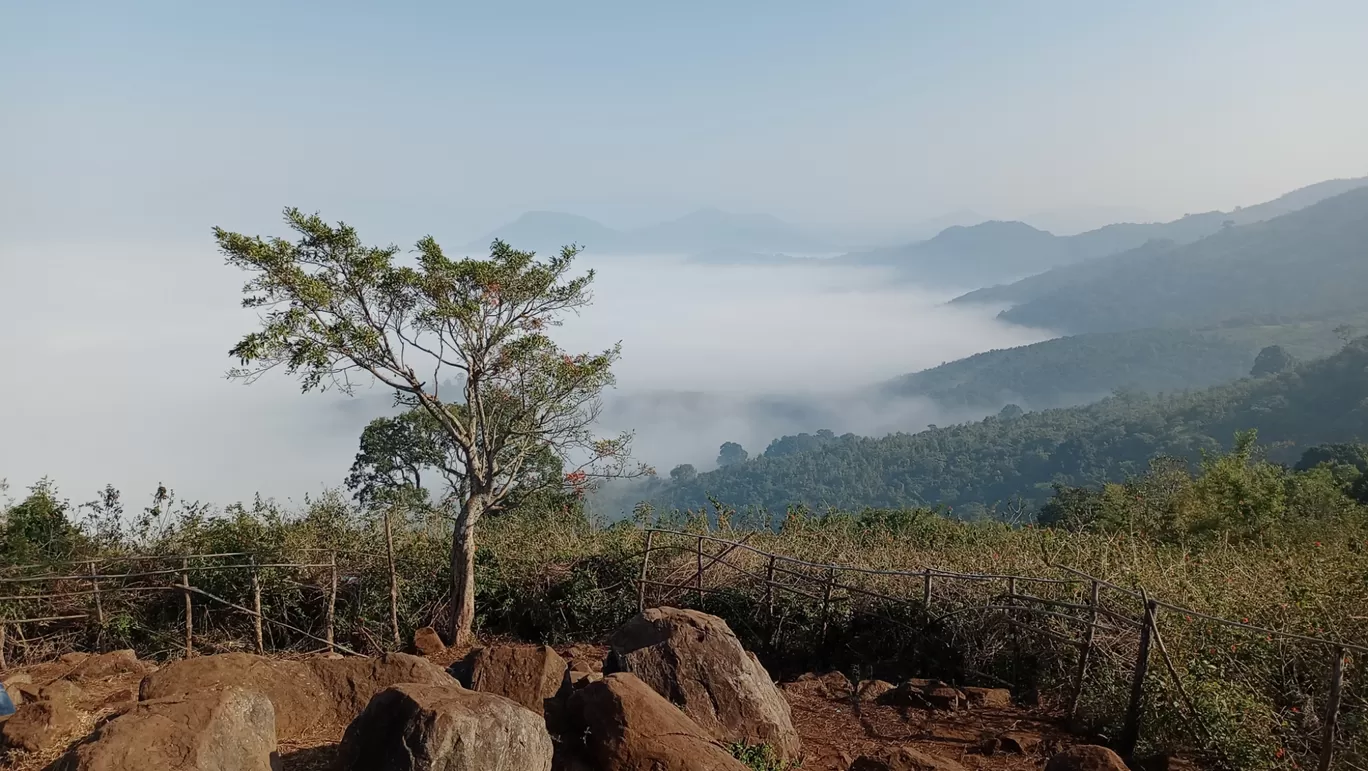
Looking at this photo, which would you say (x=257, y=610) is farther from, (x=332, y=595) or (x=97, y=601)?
(x=97, y=601)

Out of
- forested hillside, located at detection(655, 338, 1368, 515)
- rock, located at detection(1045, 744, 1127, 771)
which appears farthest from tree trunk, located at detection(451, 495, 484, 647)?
forested hillside, located at detection(655, 338, 1368, 515)

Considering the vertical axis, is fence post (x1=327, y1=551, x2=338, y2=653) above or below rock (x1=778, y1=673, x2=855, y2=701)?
above

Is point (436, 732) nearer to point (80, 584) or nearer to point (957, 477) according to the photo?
point (80, 584)

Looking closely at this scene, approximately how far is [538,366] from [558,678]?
4538 mm

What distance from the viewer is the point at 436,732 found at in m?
4.67

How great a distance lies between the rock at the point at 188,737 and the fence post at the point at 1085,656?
22.3 feet

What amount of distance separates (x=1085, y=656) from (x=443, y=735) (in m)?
5.99

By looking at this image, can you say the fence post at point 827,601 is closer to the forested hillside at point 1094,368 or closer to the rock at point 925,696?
the rock at point 925,696

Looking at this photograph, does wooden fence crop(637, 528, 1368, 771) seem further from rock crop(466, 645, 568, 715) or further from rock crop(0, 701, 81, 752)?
rock crop(0, 701, 81, 752)

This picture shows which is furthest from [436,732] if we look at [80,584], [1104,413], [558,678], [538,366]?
[1104,413]

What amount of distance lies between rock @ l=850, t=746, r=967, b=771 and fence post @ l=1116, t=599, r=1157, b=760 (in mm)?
2356

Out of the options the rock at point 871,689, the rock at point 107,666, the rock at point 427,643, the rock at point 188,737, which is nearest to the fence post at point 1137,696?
the rock at point 871,689

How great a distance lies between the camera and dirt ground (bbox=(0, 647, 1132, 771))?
643 cm

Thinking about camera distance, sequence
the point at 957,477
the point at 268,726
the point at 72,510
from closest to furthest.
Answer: the point at 268,726
the point at 72,510
the point at 957,477
